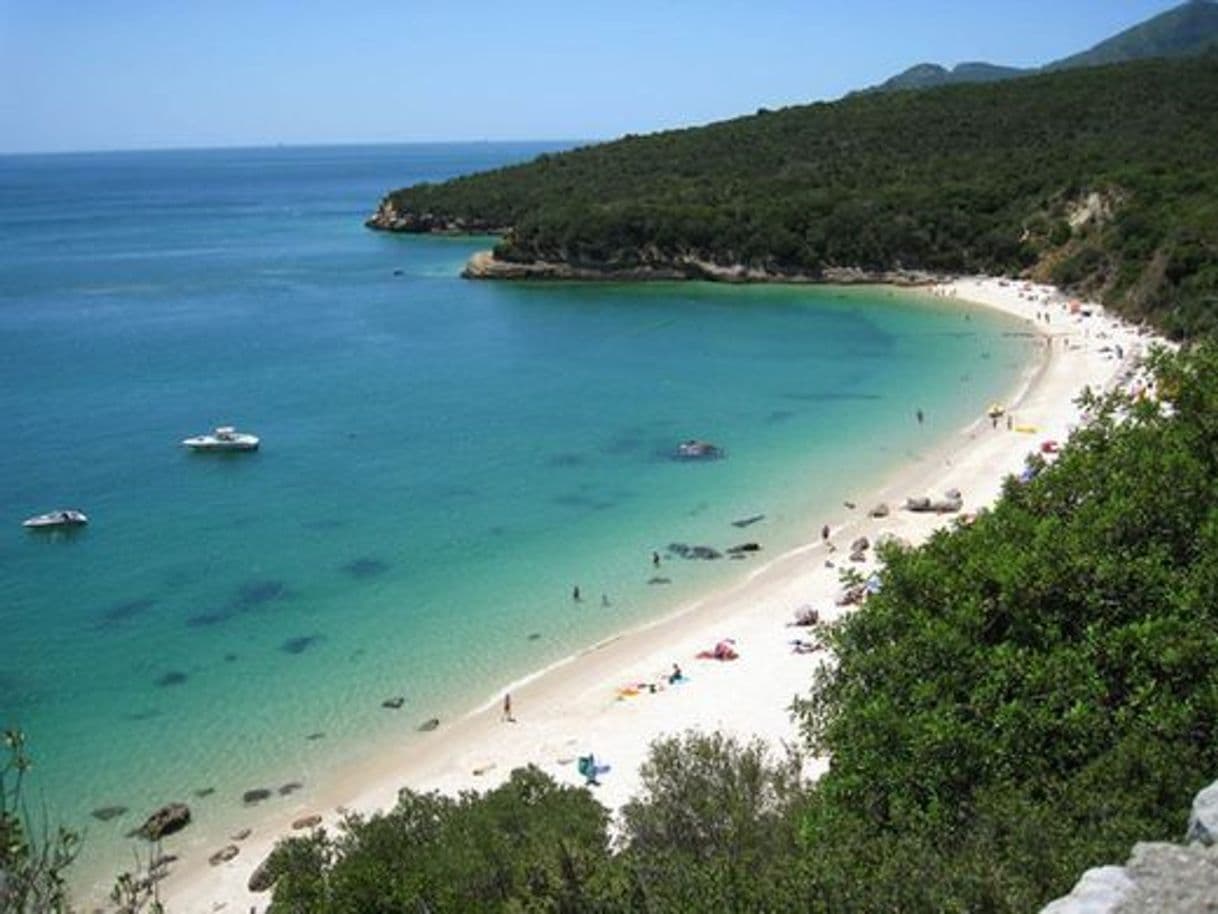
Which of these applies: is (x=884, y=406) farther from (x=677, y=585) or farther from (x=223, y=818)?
(x=223, y=818)

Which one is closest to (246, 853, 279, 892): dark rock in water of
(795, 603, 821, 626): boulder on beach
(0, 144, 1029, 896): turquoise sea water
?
(0, 144, 1029, 896): turquoise sea water

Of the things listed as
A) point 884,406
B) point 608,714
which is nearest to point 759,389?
point 884,406

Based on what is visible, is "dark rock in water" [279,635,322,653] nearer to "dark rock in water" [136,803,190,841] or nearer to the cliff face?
"dark rock in water" [136,803,190,841]

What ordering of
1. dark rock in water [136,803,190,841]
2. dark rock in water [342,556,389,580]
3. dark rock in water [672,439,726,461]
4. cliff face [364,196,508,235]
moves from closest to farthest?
dark rock in water [136,803,190,841]
dark rock in water [342,556,389,580]
dark rock in water [672,439,726,461]
cliff face [364,196,508,235]

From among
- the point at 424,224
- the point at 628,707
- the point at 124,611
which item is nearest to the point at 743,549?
the point at 628,707

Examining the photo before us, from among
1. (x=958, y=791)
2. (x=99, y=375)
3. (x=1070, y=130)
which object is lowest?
(x=99, y=375)

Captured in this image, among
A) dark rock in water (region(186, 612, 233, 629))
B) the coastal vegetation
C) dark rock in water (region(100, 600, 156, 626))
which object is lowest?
dark rock in water (region(100, 600, 156, 626))
